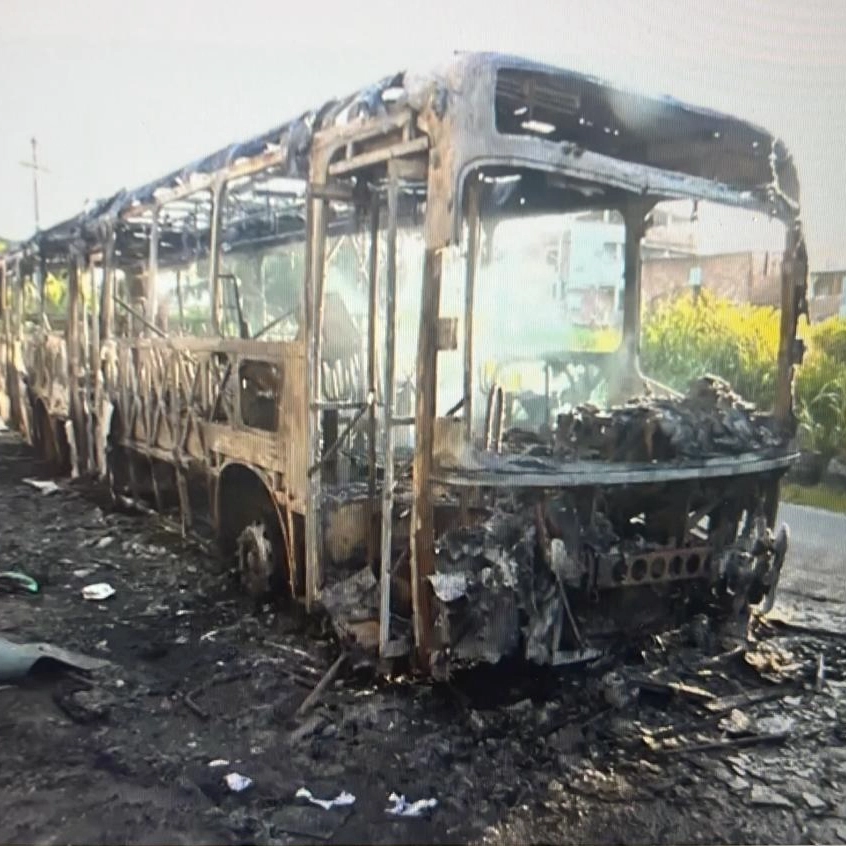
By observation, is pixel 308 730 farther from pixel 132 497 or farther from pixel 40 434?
pixel 40 434

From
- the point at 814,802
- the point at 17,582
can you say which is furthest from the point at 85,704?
the point at 814,802

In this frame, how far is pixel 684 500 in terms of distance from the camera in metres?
3.78

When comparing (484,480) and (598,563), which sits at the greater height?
(484,480)

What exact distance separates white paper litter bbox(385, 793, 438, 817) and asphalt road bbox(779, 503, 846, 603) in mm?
3209

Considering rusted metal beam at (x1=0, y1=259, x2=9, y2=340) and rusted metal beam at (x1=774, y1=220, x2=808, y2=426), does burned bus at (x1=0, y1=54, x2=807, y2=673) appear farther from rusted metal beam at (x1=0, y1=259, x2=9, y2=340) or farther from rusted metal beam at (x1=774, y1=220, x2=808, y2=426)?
rusted metal beam at (x1=0, y1=259, x2=9, y2=340)

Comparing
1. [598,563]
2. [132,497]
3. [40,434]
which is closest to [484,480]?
[598,563]

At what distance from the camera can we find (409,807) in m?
2.79

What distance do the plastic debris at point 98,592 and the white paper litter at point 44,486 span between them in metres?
3.23

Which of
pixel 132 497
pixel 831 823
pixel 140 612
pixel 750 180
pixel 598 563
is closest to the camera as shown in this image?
pixel 831 823

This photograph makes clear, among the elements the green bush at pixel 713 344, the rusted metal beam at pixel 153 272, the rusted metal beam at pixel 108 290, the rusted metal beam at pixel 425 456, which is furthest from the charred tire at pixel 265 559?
the rusted metal beam at pixel 108 290

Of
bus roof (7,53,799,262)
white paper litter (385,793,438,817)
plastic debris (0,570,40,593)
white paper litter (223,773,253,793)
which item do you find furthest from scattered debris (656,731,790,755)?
plastic debris (0,570,40,593)

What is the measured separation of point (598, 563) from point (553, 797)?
1.03 metres

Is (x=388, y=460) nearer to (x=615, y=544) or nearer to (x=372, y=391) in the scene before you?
(x=372, y=391)

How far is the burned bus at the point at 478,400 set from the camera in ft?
10.8
